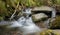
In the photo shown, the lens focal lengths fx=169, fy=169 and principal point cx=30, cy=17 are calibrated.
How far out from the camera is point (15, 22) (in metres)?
8.12

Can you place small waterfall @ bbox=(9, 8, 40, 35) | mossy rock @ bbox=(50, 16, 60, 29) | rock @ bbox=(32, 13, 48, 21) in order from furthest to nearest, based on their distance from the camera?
rock @ bbox=(32, 13, 48, 21) → small waterfall @ bbox=(9, 8, 40, 35) → mossy rock @ bbox=(50, 16, 60, 29)

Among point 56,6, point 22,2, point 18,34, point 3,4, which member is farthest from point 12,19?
point 56,6

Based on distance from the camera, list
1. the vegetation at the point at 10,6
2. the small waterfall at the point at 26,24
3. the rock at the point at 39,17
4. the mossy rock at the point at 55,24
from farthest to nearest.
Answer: the vegetation at the point at 10,6, the rock at the point at 39,17, the small waterfall at the point at 26,24, the mossy rock at the point at 55,24

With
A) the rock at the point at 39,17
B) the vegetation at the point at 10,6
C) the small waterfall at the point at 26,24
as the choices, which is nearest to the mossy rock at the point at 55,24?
the small waterfall at the point at 26,24

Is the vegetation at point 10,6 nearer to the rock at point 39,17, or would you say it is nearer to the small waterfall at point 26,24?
the small waterfall at point 26,24

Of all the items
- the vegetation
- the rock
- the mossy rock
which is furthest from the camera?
the vegetation

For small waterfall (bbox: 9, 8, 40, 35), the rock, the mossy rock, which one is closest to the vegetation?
small waterfall (bbox: 9, 8, 40, 35)

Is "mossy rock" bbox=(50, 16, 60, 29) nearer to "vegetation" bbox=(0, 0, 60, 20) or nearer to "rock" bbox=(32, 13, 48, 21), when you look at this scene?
"rock" bbox=(32, 13, 48, 21)

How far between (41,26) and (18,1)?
2481 mm

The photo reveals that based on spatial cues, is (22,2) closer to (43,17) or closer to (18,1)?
(18,1)

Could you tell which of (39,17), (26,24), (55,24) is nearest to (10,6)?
(26,24)

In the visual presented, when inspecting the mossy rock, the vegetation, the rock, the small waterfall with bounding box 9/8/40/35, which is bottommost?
the small waterfall with bounding box 9/8/40/35

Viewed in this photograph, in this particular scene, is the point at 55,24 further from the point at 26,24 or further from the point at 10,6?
the point at 10,6

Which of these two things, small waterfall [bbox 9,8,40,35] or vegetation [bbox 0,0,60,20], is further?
vegetation [bbox 0,0,60,20]
